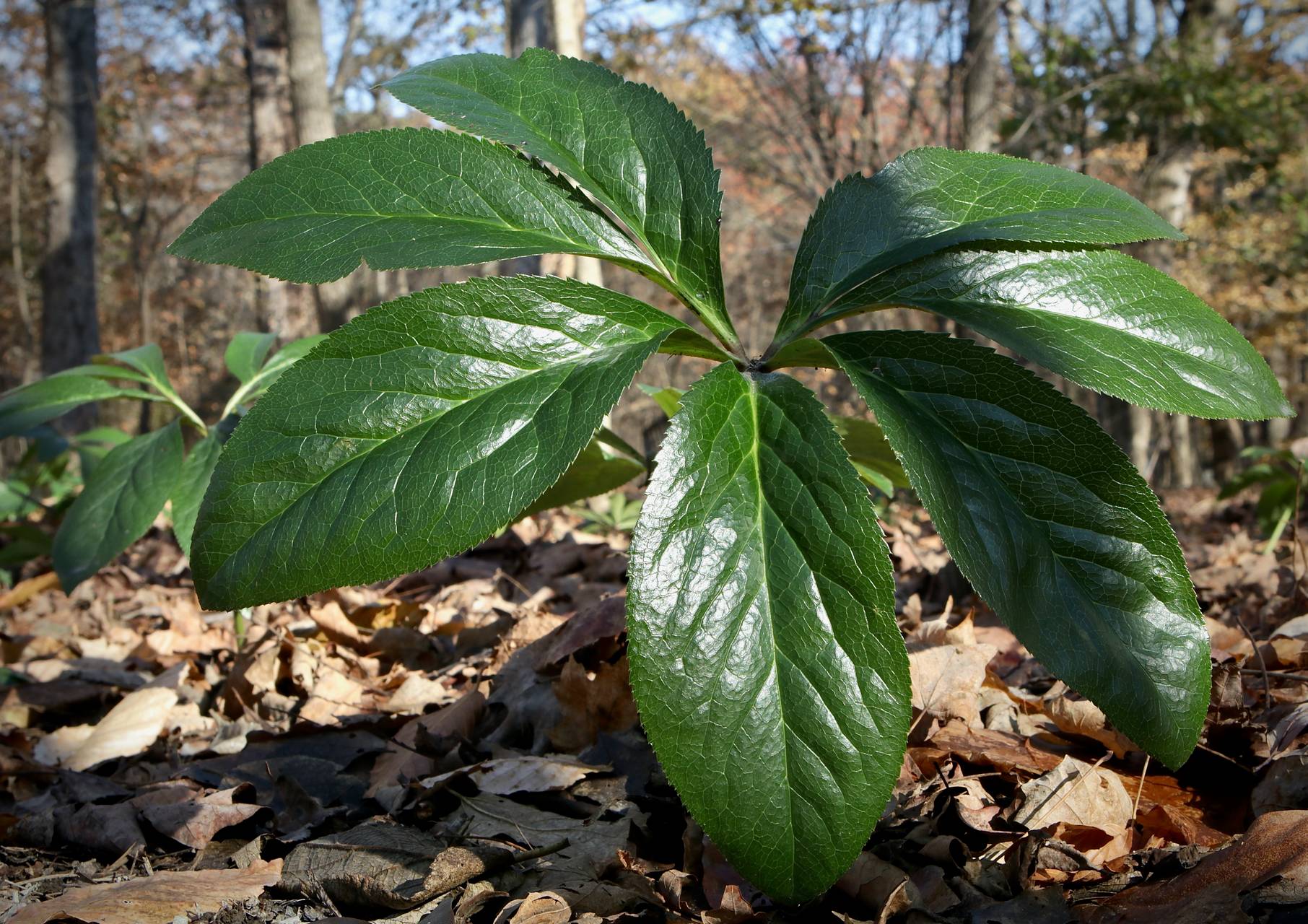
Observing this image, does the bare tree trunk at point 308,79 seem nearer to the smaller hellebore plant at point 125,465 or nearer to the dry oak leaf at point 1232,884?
the smaller hellebore plant at point 125,465

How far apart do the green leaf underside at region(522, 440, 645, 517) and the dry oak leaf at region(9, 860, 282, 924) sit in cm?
61

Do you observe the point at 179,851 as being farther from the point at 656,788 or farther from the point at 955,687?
the point at 955,687

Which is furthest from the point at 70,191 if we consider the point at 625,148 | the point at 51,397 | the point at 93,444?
the point at 625,148

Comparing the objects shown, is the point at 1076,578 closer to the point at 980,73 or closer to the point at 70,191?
the point at 980,73

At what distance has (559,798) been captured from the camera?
4.46 feet

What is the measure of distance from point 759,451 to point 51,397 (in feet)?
5.25

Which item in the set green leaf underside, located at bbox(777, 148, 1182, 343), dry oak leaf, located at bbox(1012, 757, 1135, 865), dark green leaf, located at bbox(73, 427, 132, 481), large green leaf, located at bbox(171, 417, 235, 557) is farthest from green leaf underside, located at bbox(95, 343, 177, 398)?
dry oak leaf, located at bbox(1012, 757, 1135, 865)

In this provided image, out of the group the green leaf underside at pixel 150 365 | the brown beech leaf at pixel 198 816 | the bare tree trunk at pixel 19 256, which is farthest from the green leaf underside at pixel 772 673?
the bare tree trunk at pixel 19 256

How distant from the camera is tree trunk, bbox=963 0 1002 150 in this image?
5168mm

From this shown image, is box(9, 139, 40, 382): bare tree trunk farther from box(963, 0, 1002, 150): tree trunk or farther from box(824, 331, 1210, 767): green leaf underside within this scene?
box(824, 331, 1210, 767): green leaf underside

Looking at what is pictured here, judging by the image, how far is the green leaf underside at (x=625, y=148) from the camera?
1.07 meters

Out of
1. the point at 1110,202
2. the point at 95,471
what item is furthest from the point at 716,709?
the point at 95,471

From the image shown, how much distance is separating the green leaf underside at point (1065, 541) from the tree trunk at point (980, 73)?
4.72 m

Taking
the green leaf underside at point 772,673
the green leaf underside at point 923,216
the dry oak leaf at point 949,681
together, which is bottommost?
the dry oak leaf at point 949,681
